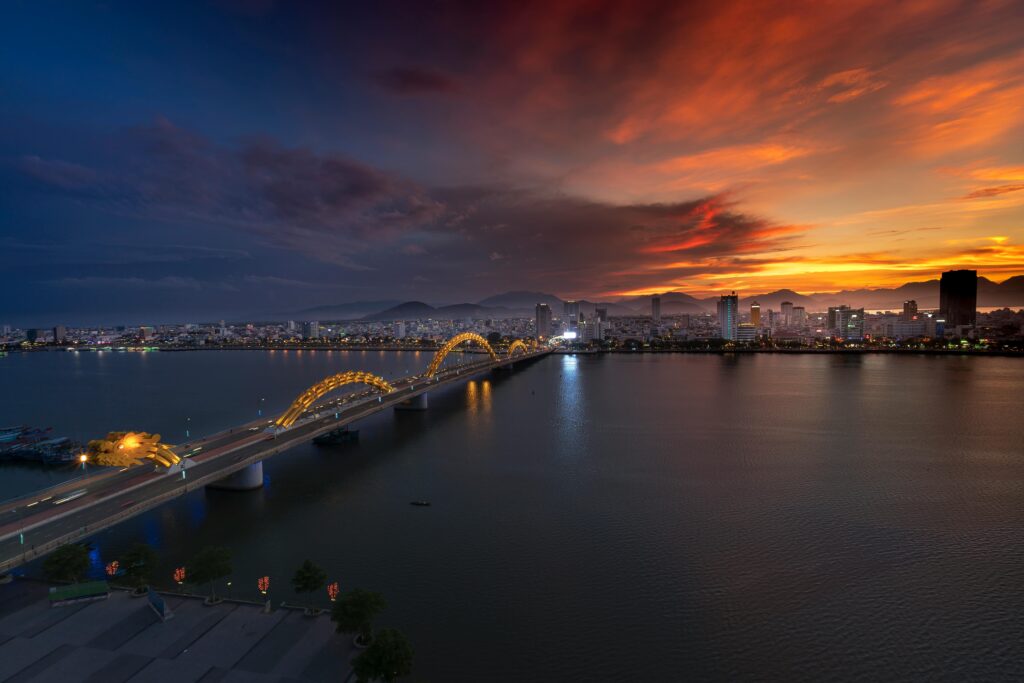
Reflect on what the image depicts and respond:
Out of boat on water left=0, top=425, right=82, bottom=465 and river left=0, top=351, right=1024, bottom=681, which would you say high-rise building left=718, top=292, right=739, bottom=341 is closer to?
river left=0, top=351, right=1024, bottom=681

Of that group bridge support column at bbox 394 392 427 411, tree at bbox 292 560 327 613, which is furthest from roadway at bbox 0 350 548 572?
bridge support column at bbox 394 392 427 411

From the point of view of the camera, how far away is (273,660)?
953 centimetres

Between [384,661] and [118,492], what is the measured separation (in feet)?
36.4

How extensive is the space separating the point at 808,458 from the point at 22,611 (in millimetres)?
27610

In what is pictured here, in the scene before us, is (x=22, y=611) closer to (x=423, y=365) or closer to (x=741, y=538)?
(x=741, y=538)

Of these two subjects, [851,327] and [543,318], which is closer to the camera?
[851,327]

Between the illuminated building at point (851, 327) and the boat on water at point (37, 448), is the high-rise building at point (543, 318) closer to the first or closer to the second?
the illuminated building at point (851, 327)

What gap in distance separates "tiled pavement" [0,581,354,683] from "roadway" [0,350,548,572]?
115 cm

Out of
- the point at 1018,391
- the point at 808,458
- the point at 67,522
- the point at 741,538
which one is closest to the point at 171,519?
the point at 67,522

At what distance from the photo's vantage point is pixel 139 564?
40.5ft

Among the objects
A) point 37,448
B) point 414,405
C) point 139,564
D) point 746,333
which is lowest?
point 37,448

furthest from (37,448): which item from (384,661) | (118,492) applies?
(384,661)

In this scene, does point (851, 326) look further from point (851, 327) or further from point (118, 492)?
point (118, 492)

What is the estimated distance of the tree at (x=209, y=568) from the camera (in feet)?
38.2
